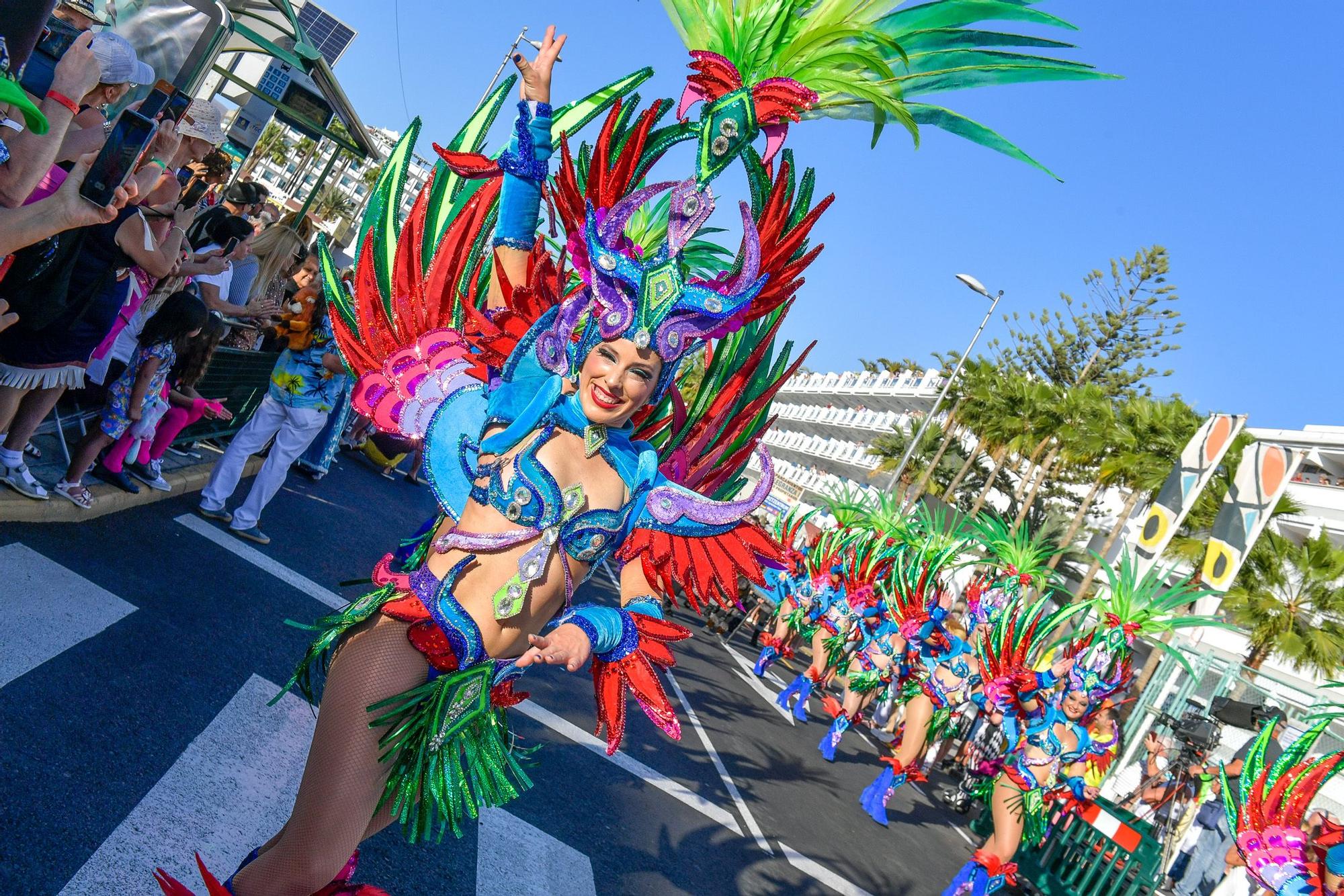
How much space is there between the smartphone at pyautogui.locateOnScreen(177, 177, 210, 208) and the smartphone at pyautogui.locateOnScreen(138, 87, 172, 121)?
1.85m

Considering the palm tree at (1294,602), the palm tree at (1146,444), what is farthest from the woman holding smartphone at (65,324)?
the palm tree at (1146,444)

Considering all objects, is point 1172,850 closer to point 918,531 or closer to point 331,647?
point 918,531

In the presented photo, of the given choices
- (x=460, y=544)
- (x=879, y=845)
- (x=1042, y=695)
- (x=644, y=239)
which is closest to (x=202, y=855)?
(x=460, y=544)

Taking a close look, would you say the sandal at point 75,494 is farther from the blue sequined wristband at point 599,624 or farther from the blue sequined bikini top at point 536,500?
the blue sequined wristband at point 599,624

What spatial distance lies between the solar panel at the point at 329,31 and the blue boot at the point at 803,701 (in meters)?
13.1

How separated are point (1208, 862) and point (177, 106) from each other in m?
11.5

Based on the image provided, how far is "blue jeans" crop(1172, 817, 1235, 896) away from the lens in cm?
1012

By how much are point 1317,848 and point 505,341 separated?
228 inches

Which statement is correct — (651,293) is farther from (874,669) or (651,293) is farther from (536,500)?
(874,669)

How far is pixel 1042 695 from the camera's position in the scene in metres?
7.54

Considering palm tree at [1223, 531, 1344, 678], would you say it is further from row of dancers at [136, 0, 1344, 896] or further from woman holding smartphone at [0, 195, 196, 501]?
woman holding smartphone at [0, 195, 196, 501]

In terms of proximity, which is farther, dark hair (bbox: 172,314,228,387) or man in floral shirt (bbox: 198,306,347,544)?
man in floral shirt (bbox: 198,306,347,544)

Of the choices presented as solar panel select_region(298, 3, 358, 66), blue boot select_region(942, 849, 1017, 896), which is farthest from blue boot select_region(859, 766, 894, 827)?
solar panel select_region(298, 3, 358, 66)

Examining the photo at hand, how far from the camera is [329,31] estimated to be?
55.9ft
